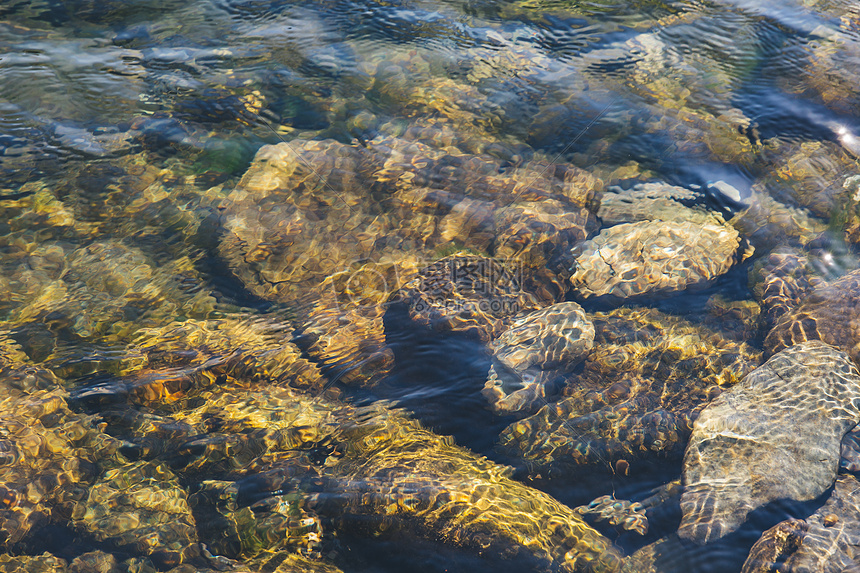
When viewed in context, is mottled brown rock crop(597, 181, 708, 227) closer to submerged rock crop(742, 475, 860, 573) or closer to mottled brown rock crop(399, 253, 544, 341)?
mottled brown rock crop(399, 253, 544, 341)

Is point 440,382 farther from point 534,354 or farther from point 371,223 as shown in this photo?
point 371,223

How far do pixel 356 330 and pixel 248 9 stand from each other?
5.81m

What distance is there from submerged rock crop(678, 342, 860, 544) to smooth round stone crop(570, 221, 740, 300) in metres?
0.97

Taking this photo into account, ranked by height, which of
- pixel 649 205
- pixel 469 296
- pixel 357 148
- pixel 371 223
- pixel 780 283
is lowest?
pixel 469 296

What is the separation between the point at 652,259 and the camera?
4.54 meters

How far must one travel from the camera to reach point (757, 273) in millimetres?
4555

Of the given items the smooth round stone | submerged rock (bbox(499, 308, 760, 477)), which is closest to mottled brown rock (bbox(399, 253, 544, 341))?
the smooth round stone

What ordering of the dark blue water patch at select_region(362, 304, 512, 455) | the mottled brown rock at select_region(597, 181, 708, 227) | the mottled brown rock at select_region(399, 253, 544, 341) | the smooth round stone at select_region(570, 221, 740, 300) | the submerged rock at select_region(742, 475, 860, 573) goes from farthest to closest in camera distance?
→ the mottled brown rock at select_region(597, 181, 708, 227) < the smooth round stone at select_region(570, 221, 740, 300) < the mottled brown rock at select_region(399, 253, 544, 341) < the dark blue water patch at select_region(362, 304, 512, 455) < the submerged rock at select_region(742, 475, 860, 573)

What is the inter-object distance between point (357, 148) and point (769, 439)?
14.6ft

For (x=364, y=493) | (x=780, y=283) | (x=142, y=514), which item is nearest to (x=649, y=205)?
(x=780, y=283)

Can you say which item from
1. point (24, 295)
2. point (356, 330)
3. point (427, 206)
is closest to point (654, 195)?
point (427, 206)

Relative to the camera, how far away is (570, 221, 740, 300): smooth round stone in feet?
14.6

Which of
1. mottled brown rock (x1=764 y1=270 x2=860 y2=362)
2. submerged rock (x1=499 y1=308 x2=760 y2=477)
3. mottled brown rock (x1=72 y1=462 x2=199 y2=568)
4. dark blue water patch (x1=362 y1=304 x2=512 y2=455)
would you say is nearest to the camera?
mottled brown rock (x1=72 y1=462 x2=199 y2=568)

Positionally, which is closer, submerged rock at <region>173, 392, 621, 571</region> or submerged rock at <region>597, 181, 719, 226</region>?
submerged rock at <region>173, 392, 621, 571</region>
